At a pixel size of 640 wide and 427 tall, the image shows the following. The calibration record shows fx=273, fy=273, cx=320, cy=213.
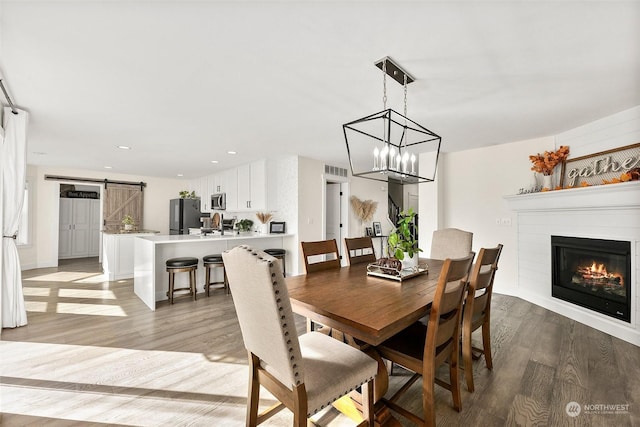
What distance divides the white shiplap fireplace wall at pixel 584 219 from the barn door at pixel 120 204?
8.05 m

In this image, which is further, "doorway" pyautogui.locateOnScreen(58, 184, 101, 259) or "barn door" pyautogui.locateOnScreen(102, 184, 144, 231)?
"doorway" pyautogui.locateOnScreen(58, 184, 101, 259)

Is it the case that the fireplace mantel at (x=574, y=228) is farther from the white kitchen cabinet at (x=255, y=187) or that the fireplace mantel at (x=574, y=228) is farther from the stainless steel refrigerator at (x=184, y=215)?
Result: the stainless steel refrigerator at (x=184, y=215)

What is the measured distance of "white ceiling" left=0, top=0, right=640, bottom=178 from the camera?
1.51 m

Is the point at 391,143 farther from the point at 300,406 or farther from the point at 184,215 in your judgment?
the point at 184,215

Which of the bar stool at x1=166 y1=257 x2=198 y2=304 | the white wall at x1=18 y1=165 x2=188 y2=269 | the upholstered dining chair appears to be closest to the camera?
the upholstered dining chair

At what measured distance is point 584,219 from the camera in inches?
127

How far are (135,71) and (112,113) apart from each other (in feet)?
3.83

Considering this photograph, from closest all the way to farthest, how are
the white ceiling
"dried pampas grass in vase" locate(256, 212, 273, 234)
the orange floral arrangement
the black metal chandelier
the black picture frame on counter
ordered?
the white ceiling, the black metal chandelier, the orange floral arrangement, the black picture frame on counter, "dried pampas grass in vase" locate(256, 212, 273, 234)

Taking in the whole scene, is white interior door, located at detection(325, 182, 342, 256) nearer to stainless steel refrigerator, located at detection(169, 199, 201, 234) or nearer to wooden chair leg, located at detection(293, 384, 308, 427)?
stainless steel refrigerator, located at detection(169, 199, 201, 234)

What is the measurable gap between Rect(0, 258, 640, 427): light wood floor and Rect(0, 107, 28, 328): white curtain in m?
0.26

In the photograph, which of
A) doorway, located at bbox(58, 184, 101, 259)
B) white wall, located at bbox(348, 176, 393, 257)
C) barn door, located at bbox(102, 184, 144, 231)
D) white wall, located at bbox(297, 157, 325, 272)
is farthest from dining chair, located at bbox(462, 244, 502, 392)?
doorway, located at bbox(58, 184, 101, 259)

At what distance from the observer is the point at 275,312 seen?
111cm

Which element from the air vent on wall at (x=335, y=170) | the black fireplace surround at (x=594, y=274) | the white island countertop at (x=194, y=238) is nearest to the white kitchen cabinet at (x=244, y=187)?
the white island countertop at (x=194, y=238)

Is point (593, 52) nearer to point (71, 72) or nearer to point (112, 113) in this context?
point (71, 72)
